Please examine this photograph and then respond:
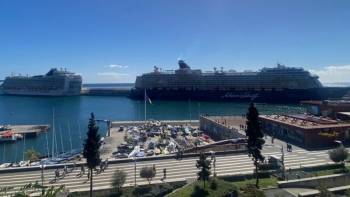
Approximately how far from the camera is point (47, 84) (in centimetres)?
9200

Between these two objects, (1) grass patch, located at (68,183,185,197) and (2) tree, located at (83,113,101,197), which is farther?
(2) tree, located at (83,113,101,197)

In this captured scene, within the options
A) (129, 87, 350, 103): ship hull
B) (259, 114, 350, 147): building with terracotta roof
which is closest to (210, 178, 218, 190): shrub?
(259, 114, 350, 147): building with terracotta roof

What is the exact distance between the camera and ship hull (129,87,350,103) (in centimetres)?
6794

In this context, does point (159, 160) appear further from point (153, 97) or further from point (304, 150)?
point (153, 97)

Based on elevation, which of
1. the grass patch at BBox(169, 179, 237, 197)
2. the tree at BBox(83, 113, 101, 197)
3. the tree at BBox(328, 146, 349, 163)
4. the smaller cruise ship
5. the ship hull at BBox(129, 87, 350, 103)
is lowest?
the smaller cruise ship

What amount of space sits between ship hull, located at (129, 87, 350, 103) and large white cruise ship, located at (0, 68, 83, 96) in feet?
106

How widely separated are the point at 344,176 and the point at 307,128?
635 centimetres

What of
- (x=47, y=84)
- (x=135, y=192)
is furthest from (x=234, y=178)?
(x=47, y=84)

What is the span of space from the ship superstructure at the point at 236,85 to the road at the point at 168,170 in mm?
53978

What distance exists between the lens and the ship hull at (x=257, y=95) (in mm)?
67938

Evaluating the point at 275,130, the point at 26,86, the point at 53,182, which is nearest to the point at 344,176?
the point at 275,130

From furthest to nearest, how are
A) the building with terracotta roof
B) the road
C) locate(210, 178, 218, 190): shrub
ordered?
the building with terracotta roof
the road
locate(210, 178, 218, 190): shrub

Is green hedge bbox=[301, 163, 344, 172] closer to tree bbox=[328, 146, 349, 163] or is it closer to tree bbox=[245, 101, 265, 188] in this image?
tree bbox=[328, 146, 349, 163]

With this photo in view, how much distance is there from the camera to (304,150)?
53.3 feet
